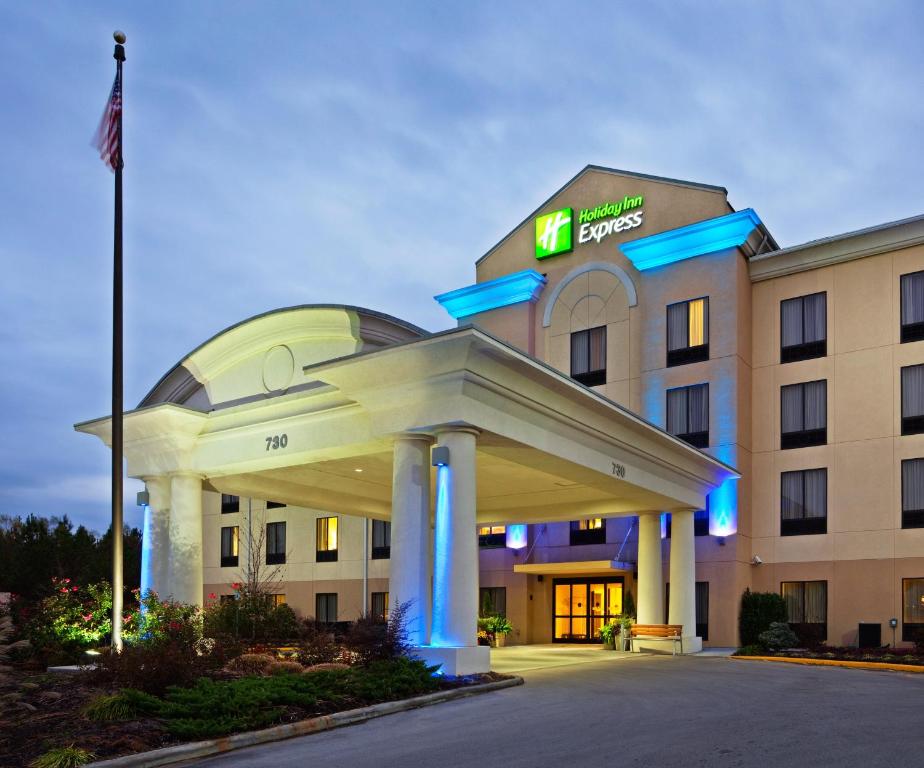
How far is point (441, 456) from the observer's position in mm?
17906

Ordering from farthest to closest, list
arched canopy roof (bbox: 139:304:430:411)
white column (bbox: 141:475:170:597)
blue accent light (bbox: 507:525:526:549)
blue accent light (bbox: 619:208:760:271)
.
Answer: blue accent light (bbox: 507:525:526:549), blue accent light (bbox: 619:208:760:271), white column (bbox: 141:475:170:597), arched canopy roof (bbox: 139:304:430:411)

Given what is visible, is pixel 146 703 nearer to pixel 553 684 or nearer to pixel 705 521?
pixel 553 684

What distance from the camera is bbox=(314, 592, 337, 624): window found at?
45.1m

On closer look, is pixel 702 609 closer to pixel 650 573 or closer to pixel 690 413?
pixel 650 573

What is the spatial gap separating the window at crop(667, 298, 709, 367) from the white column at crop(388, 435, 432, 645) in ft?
62.4

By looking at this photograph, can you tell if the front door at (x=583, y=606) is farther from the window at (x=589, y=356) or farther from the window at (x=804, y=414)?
the window at (x=804, y=414)

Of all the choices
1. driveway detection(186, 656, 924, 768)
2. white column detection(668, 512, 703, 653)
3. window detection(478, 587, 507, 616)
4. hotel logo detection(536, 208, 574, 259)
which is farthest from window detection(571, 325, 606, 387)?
driveway detection(186, 656, 924, 768)

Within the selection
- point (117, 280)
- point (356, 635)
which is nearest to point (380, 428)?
point (356, 635)

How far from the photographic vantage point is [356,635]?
16609 mm

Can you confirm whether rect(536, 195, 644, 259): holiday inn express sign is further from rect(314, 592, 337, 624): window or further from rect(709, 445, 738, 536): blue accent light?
rect(314, 592, 337, 624): window

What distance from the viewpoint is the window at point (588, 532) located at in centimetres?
3688

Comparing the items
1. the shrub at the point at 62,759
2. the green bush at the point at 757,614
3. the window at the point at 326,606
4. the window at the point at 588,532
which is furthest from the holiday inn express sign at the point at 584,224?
the shrub at the point at 62,759

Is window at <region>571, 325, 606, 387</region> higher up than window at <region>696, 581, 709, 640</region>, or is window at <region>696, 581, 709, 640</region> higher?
window at <region>571, 325, 606, 387</region>

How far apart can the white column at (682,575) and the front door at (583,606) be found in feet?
21.7
